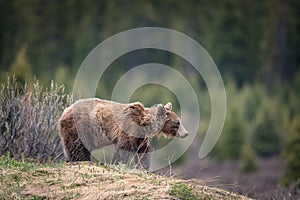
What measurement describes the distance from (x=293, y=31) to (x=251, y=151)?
31188 mm

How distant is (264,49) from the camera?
60188 mm

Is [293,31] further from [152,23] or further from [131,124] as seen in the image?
[131,124]

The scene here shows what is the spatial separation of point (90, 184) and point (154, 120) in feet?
7.71

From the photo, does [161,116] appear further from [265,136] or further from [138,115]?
[265,136]

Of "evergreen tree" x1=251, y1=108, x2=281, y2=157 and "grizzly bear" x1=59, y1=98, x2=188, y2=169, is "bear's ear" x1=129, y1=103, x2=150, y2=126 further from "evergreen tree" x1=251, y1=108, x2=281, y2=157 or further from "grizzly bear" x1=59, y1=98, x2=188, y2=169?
"evergreen tree" x1=251, y1=108, x2=281, y2=157

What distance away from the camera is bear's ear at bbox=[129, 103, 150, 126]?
1178 cm

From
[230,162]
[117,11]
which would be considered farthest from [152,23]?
[230,162]

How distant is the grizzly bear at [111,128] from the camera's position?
38.1 ft

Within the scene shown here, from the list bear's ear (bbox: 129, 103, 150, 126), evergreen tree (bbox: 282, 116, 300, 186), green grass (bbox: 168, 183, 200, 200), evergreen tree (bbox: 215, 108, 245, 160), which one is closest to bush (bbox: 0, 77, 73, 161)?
bear's ear (bbox: 129, 103, 150, 126)

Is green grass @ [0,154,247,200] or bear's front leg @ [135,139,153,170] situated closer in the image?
green grass @ [0,154,247,200]

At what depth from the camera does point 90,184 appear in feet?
32.5

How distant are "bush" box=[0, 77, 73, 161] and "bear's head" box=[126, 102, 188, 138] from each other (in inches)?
78.1

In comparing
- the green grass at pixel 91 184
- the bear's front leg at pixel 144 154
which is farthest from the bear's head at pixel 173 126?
the green grass at pixel 91 184

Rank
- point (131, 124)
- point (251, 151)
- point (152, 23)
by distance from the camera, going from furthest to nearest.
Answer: point (152, 23), point (251, 151), point (131, 124)
